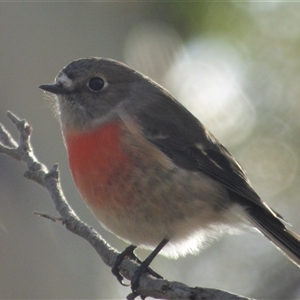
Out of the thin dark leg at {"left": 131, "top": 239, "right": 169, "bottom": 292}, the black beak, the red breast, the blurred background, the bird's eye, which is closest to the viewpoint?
the thin dark leg at {"left": 131, "top": 239, "right": 169, "bottom": 292}

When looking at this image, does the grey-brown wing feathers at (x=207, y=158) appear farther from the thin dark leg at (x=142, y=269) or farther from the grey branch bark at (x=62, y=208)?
the grey branch bark at (x=62, y=208)

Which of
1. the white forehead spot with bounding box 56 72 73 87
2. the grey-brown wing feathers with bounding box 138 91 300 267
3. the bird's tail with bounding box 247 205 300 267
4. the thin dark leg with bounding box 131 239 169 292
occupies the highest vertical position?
the white forehead spot with bounding box 56 72 73 87

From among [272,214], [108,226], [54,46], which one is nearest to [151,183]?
[108,226]

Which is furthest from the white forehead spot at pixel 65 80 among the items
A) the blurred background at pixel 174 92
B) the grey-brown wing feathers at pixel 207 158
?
the blurred background at pixel 174 92

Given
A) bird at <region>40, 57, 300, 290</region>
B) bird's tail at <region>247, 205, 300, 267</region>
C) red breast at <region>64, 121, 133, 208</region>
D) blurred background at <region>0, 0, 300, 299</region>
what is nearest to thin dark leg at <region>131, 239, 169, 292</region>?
bird at <region>40, 57, 300, 290</region>

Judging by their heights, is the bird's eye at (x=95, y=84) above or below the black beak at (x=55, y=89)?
above

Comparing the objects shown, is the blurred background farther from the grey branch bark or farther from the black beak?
the grey branch bark

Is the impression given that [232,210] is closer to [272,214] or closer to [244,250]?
[272,214]
